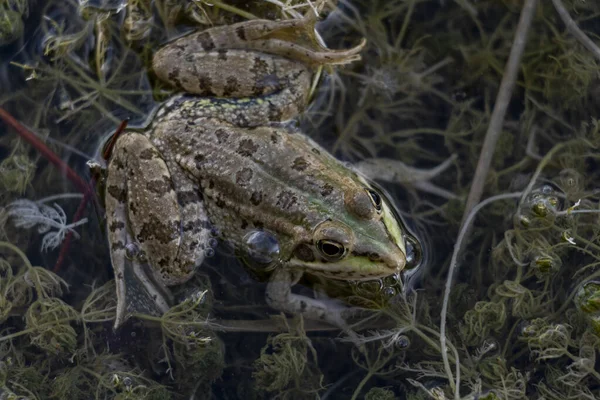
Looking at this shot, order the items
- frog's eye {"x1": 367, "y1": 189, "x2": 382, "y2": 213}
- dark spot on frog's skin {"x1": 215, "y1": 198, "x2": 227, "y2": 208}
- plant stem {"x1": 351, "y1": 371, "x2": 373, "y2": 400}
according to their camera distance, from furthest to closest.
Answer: plant stem {"x1": 351, "y1": 371, "x2": 373, "y2": 400}, dark spot on frog's skin {"x1": 215, "y1": 198, "x2": 227, "y2": 208}, frog's eye {"x1": 367, "y1": 189, "x2": 382, "y2": 213}

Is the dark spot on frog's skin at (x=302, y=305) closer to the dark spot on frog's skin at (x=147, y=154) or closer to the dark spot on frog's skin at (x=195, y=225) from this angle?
the dark spot on frog's skin at (x=195, y=225)

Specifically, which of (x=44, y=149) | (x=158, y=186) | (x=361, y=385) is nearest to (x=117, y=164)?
(x=158, y=186)

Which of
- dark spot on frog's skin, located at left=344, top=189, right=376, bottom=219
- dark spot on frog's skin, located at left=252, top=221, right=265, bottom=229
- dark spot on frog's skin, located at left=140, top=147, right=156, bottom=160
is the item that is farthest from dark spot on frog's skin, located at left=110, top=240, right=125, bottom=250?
dark spot on frog's skin, located at left=344, top=189, right=376, bottom=219

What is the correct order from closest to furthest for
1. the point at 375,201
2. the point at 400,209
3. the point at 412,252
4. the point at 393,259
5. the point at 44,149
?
the point at 393,259 < the point at 375,201 < the point at 412,252 < the point at 400,209 < the point at 44,149

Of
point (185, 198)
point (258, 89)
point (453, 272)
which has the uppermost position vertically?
point (258, 89)

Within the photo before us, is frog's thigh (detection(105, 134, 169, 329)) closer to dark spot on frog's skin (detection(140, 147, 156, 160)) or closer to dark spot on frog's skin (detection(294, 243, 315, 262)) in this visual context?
dark spot on frog's skin (detection(140, 147, 156, 160))

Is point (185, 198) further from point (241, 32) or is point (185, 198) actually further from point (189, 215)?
point (241, 32)

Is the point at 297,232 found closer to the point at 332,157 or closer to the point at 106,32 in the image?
the point at 332,157
